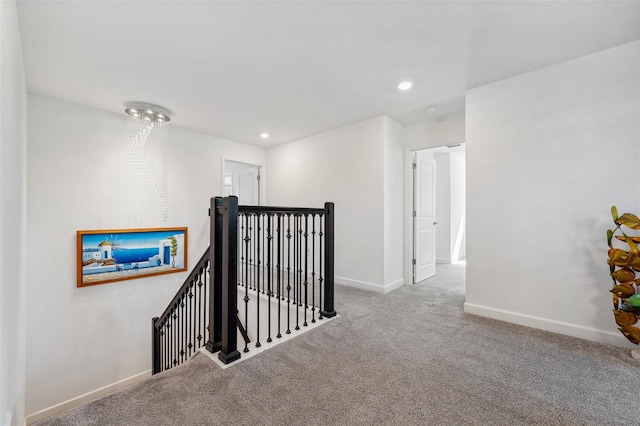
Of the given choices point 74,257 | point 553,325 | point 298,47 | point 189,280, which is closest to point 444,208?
point 553,325

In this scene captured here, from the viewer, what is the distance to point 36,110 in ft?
9.55

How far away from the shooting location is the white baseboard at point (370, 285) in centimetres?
349

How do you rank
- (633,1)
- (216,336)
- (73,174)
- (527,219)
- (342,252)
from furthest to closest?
(342,252)
(73,174)
(527,219)
(216,336)
(633,1)

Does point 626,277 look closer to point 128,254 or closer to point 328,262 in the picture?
point 328,262

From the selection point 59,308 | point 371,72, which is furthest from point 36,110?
point 371,72

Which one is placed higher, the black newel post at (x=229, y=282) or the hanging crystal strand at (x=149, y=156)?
the hanging crystal strand at (x=149, y=156)

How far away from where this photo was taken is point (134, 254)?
356 centimetres

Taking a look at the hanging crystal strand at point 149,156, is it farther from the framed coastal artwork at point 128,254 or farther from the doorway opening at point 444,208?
the doorway opening at point 444,208

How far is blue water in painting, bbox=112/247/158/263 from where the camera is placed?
3.44m

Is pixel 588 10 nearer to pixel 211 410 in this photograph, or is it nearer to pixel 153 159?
pixel 211 410

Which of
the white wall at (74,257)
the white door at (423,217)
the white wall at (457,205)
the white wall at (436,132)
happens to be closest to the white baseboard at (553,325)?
the white door at (423,217)

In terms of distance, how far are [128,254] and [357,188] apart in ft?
10.5

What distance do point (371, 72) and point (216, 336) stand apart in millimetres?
2585

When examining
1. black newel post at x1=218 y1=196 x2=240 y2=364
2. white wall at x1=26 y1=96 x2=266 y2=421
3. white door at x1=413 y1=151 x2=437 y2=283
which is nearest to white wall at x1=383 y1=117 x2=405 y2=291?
white door at x1=413 y1=151 x2=437 y2=283
